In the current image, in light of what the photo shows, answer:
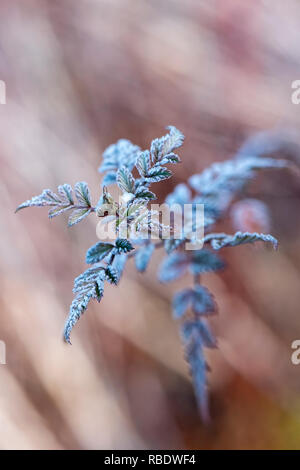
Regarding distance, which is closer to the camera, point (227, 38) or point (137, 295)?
point (137, 295)

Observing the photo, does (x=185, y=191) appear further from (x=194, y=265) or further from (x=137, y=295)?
(x=137, y=295)

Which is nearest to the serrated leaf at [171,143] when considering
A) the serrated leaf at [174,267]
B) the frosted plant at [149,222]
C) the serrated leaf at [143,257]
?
the frosted plant at [149,222]

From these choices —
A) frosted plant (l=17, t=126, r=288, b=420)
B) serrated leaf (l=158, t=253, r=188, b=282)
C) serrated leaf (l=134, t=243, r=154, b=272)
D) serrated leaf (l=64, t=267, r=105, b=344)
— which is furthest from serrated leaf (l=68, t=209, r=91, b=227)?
serrated leaf (l=158, t=253, r=188, b=282)

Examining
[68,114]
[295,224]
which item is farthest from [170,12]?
[295,224]

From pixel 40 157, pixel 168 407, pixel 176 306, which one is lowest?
pixel 168 407

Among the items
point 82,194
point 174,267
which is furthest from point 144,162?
point 174,267

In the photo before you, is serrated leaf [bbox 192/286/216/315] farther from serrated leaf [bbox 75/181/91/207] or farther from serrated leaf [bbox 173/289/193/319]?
serrated leaf [bbox 75/181/91/207]

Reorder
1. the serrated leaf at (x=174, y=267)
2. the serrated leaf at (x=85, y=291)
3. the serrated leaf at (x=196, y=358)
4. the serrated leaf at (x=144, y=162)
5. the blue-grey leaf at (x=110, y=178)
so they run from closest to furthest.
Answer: the serrated leaf at (x=85, y=291) < the serrated leaf at (x=144, y=162) < the blue-grey leaf at (x=110, y=178) < the serrated leaf at (x=196, y=358) < the serrated leaf at (x=174, y=267)

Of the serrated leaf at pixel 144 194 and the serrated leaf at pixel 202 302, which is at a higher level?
the serrated leaf at pixel 144 194

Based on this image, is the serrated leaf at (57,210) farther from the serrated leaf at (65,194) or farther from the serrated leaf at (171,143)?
the serrated leaf at (171,143)
